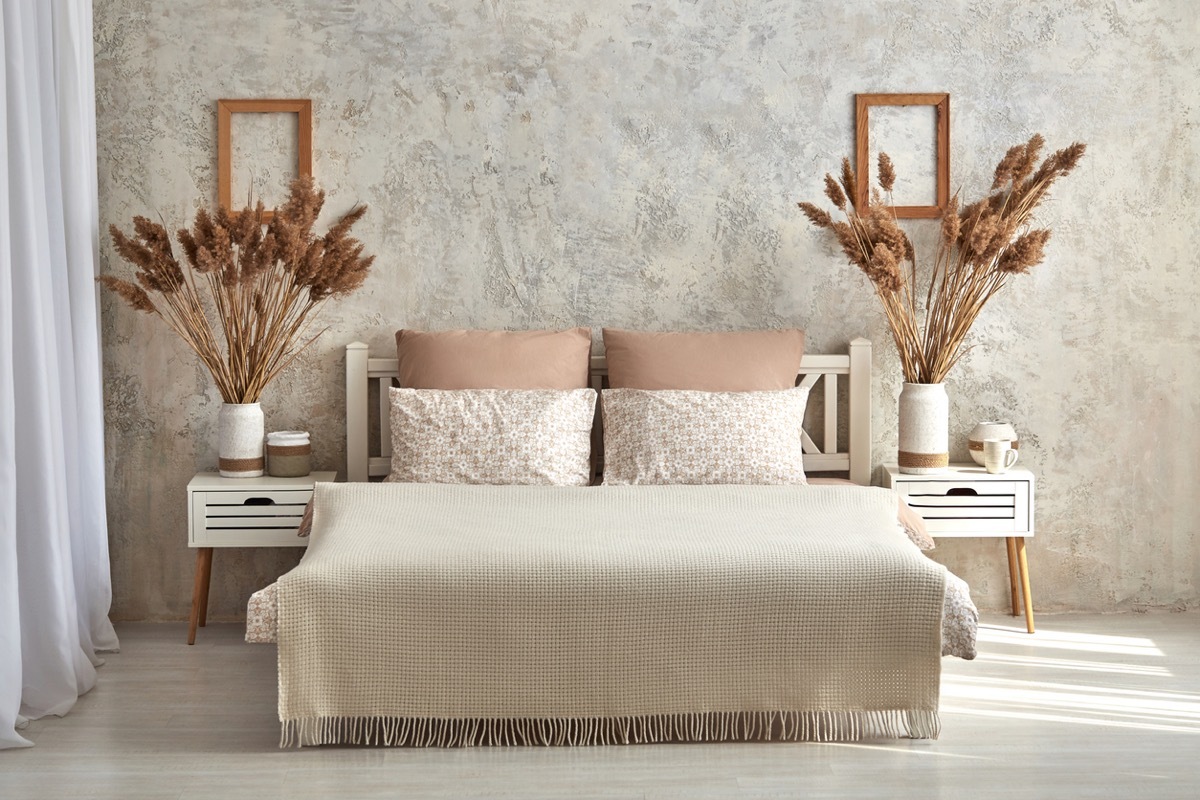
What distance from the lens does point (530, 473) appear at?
3.65m

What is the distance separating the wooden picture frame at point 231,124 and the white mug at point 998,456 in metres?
2.52

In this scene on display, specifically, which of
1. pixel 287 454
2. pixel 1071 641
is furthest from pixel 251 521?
pixel 1071 641

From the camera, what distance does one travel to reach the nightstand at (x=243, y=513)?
3803mm

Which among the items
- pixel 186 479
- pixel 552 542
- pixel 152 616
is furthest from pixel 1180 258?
pixel 152 616

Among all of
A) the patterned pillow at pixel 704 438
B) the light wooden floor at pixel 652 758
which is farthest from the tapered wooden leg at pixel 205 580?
the patterned pillow at pixel 704 438

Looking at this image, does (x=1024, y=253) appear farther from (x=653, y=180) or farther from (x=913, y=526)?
(x=653, y=180)

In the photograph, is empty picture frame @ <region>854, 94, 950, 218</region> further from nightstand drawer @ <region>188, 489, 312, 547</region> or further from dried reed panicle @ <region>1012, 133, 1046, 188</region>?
nightstand drawer @ <region>188, 489, 312, 547</region>

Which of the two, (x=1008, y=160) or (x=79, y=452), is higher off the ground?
(x=1008, y=160)

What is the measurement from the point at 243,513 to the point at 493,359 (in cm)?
96

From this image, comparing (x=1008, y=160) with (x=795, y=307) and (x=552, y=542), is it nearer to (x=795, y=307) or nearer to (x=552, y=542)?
(x=795, y=307)

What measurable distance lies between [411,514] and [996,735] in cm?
167

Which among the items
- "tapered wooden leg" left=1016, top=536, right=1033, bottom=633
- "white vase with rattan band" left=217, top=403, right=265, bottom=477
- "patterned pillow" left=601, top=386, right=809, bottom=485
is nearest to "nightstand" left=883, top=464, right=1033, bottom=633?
"tapered wooden leg" left=1016, top=536, right=1033, bottom=633

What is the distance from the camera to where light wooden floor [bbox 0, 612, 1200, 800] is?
8.87 feet

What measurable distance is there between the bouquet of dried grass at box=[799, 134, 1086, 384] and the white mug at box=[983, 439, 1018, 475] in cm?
29
